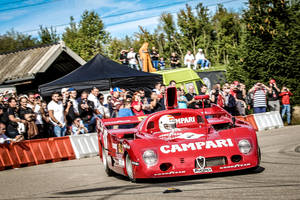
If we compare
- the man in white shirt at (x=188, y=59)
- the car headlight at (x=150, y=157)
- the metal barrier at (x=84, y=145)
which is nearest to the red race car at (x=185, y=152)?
the car headlight at (x=150, y=157)

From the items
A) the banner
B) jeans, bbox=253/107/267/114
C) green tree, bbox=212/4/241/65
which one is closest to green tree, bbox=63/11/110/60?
green tree, bbox=212/4/241/65

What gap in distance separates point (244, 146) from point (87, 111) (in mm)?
7612

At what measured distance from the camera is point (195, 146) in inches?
275

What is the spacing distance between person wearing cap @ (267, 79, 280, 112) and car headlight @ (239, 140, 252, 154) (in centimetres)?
1186

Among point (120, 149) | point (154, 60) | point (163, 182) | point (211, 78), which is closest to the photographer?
point (163, 182)

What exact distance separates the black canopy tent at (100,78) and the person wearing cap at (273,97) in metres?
4.80

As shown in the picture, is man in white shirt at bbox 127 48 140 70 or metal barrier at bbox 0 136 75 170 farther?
man in white shirt at bbox 127 48 140 70

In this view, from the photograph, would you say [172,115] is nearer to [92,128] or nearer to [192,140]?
[192,140]

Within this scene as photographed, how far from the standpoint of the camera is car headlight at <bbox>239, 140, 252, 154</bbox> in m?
7.05

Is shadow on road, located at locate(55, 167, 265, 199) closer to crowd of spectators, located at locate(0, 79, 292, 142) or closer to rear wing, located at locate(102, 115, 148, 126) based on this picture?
rear wing, located at locate(102, 115, 148, 126)

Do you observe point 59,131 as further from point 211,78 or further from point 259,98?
point 211,78

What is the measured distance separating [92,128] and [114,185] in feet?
23.3

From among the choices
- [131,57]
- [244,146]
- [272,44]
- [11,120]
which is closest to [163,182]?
[244,146]

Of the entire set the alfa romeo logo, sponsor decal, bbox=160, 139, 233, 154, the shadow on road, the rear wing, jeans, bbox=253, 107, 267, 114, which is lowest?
the shadow on road
